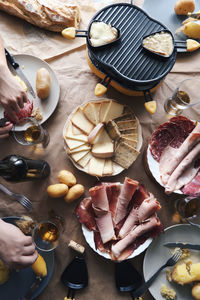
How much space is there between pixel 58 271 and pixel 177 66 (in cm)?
143

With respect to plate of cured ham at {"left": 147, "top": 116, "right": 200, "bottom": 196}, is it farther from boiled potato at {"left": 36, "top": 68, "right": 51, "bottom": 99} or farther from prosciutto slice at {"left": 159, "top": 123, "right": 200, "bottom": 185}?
boiled potato at {"left": 36, "top": 68, "right": 51, "bottom": 99}

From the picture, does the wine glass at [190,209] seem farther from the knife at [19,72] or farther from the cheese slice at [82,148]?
the knife at [19,72]

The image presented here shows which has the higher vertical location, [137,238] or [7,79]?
[7,79]

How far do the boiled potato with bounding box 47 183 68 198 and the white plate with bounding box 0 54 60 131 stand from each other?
0.39 meters

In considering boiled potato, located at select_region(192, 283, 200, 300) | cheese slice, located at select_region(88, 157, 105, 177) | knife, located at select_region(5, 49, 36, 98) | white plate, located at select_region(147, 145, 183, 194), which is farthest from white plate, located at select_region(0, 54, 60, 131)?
boiled potato, located at select_region(192, 283, 200, 300)

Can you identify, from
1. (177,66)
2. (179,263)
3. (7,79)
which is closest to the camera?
(7,79)

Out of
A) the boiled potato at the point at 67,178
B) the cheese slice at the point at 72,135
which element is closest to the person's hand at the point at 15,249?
the boiled potato at the point at 67,178

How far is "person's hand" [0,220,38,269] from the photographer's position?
49.3 inches

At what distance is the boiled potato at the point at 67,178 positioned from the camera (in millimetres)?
1498

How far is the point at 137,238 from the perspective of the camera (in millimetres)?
1447

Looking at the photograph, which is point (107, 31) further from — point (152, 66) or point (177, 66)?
point (177, 66)

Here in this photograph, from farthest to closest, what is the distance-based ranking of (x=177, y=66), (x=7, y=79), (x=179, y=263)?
(x=177, y=66) < (x=179, y=263) < (x=7, y=79)

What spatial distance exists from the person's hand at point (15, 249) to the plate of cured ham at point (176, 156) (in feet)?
2.47

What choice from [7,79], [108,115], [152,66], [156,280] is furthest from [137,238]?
[7,79]
